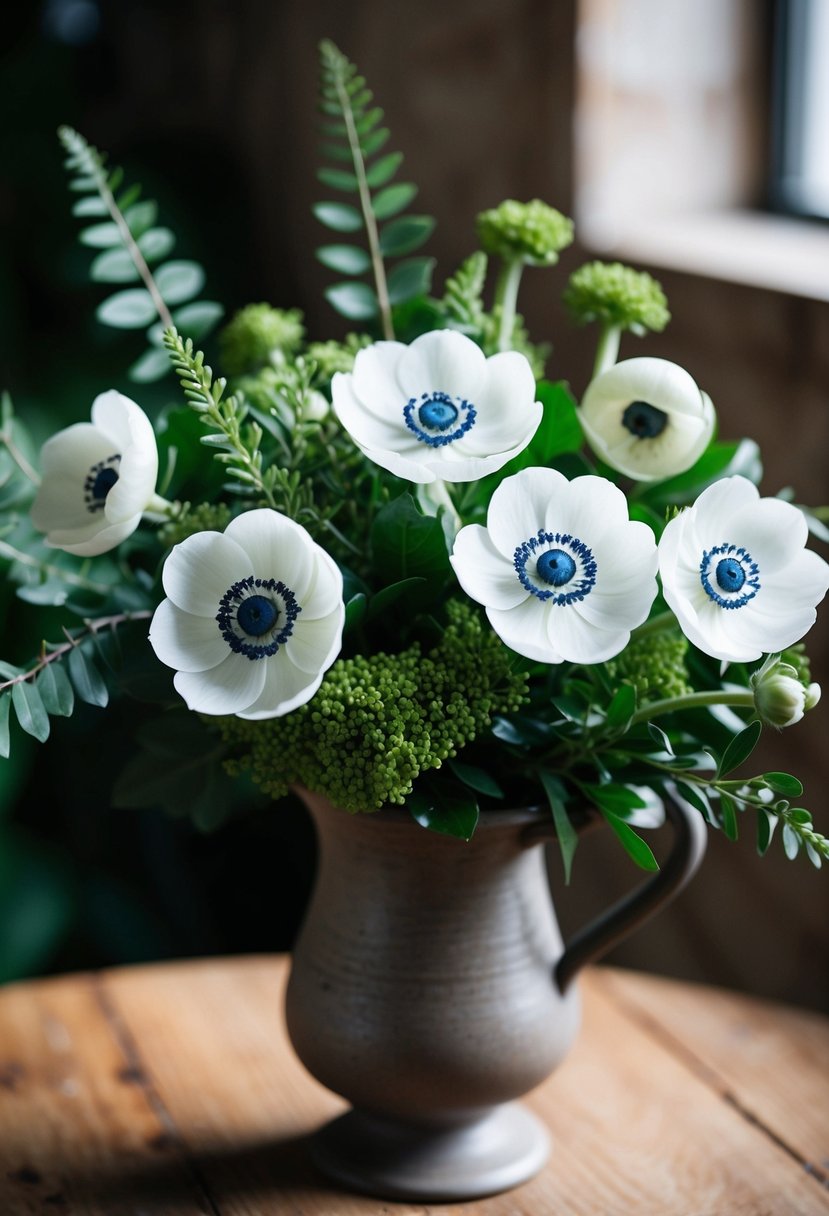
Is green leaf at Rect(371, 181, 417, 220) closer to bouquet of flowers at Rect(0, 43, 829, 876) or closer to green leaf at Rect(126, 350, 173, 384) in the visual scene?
bouquet of flowers at Rect(0, 43, 829, 876)

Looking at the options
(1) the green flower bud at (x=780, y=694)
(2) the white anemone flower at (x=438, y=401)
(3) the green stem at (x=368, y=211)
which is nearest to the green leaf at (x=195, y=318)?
(3) the green stem at (x=368, y=211)

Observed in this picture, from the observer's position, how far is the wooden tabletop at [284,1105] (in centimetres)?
83

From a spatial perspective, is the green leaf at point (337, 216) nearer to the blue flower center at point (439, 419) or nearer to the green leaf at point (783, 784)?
the blue flower center at point (439, 419)

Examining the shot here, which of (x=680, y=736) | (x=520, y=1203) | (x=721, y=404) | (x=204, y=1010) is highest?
(x=680, y=736)

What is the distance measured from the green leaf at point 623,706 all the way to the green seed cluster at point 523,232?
257 millimetres


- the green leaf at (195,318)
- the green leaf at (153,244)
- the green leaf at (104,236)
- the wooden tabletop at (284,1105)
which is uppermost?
the green leaf at (104,236)

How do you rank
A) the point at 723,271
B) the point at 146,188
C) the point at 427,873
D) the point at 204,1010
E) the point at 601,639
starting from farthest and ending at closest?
1. the point at 146,188
2. the point at 723,271
3. the point at 204,1010
4. the point at 427,873
5. the point at 601,639

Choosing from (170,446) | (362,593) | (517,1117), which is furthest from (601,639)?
(517,1117)

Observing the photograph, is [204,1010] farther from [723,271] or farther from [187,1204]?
[723,271]

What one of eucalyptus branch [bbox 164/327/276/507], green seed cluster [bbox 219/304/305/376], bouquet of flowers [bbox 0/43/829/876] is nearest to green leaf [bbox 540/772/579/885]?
bouquet of flowers [bbox 0/43/829/876]

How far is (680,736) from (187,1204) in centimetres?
39

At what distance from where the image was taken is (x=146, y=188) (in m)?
1.99

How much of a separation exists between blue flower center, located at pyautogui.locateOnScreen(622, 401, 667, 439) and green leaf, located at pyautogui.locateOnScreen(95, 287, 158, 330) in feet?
1.05

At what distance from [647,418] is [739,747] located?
0.18 m
